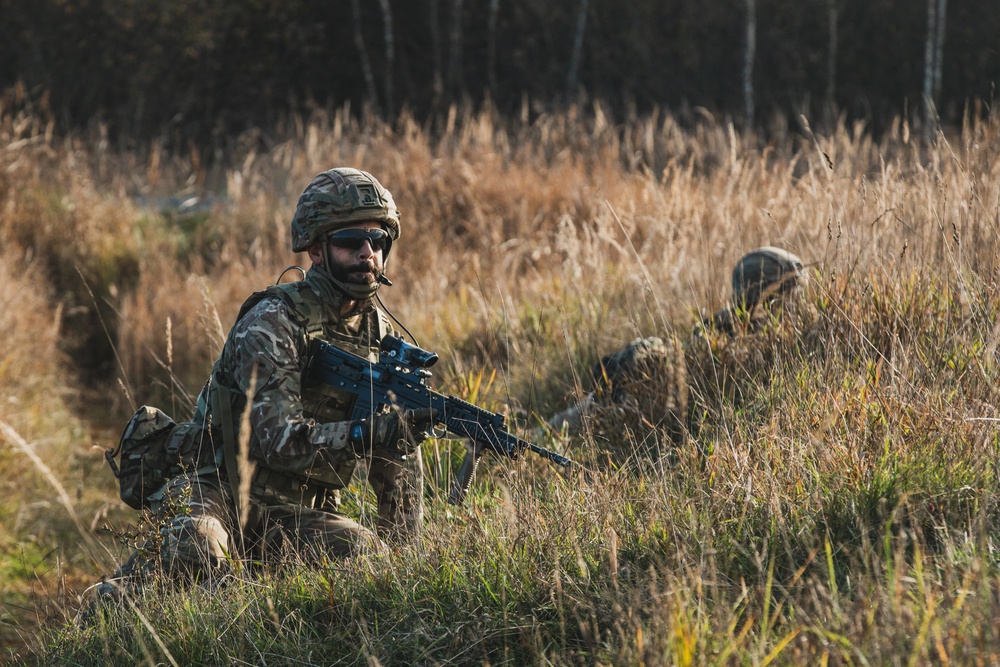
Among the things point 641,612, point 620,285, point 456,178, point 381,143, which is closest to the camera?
point 641,612

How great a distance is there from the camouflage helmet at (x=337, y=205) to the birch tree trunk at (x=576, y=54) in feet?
43.9

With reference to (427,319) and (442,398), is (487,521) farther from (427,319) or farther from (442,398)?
(427,319)

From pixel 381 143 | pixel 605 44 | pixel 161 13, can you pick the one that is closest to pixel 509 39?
pixel 605 44

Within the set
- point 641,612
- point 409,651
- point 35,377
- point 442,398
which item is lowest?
point 35,377

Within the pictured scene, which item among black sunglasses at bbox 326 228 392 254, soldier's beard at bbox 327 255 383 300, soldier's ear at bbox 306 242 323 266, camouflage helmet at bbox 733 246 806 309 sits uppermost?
black sunglasses at bbox 326 228 392 254

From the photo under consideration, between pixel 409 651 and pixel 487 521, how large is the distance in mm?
518

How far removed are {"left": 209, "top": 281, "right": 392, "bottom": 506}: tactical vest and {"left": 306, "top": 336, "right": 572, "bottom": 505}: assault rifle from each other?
7 centimetres

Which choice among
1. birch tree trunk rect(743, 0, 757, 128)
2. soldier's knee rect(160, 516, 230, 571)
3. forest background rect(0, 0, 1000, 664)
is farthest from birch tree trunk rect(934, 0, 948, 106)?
soldier's knee rect(160, 516, 230, 571)

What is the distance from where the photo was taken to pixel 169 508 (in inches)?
123

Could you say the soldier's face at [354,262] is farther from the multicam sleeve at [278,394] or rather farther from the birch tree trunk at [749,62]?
the birch tree trunk at [749,62]

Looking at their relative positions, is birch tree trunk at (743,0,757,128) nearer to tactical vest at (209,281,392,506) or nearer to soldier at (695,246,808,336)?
soldier at (695,246,808,336)

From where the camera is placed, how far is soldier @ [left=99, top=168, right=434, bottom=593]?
341cm

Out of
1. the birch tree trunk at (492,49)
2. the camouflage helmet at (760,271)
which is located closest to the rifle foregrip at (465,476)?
the camouflage helmet at (760,271)

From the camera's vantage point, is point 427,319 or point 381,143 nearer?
point 427,319
